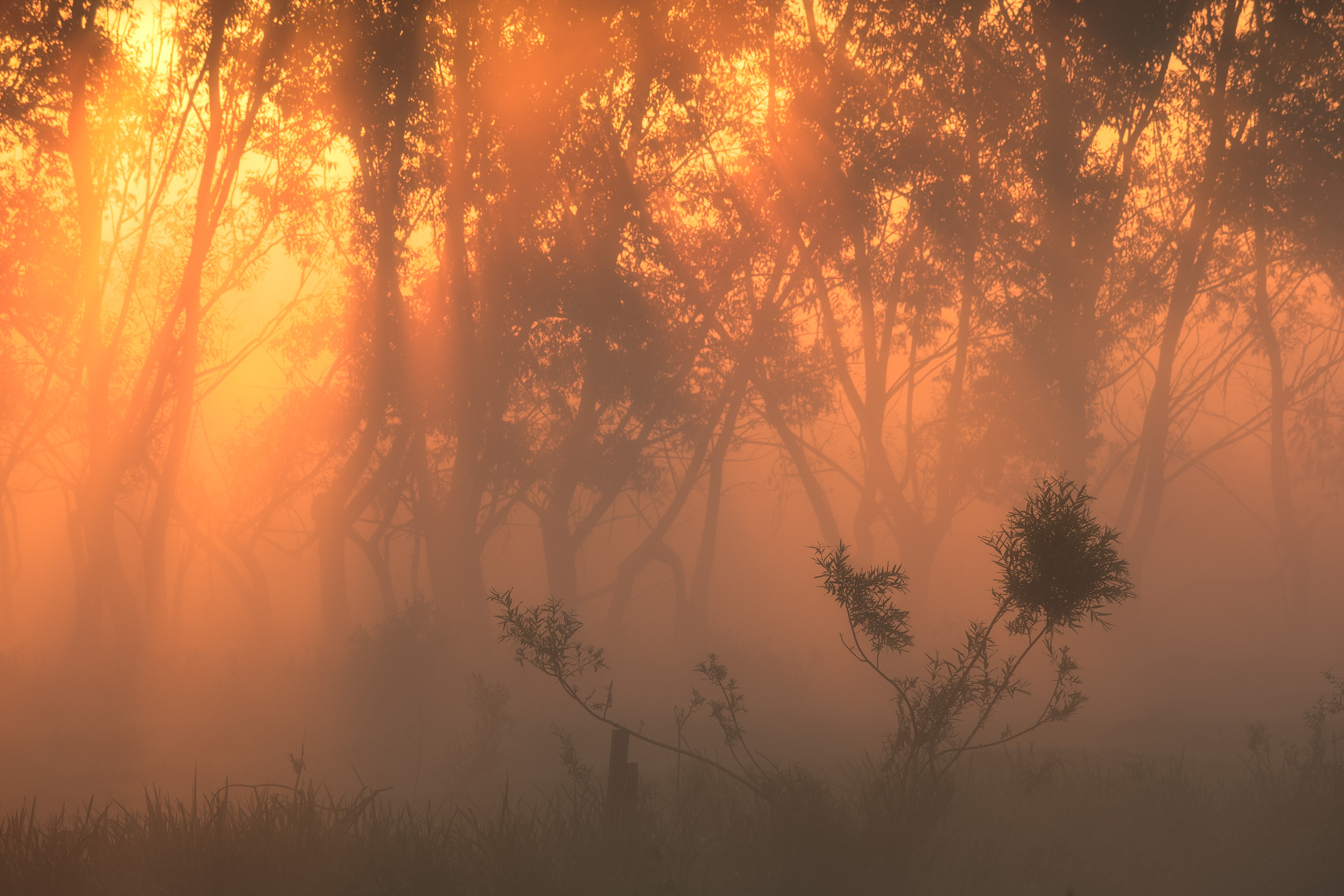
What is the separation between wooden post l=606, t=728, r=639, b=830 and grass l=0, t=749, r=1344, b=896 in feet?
0.39

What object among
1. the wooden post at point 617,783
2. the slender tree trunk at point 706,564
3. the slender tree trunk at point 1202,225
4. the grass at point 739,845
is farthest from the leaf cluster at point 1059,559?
the slender tree trunk at point 706,564

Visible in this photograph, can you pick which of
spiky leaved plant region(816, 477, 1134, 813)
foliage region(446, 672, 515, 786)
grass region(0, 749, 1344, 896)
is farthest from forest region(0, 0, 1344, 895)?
spiky leaved plant region(816, 477, 1134, 813)

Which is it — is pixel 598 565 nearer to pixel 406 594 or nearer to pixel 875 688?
pixel 406 594

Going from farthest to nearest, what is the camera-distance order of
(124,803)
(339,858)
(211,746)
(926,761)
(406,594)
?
(406,594) → (211,746) → (124,803) → (926,761) → (339,858)

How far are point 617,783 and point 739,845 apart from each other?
1.06 metres

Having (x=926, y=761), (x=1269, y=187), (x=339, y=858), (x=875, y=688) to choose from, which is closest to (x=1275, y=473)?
(x=1269, y=187)

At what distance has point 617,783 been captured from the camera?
6.26m

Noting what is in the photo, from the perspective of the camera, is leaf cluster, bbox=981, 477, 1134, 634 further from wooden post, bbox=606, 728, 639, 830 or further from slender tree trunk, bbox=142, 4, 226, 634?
slender tree trunk, bbox=142, 4, 226, 634

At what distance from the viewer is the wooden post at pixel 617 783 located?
620cm

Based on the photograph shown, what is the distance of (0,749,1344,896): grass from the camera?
17.7 ft

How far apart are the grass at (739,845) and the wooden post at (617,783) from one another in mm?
120

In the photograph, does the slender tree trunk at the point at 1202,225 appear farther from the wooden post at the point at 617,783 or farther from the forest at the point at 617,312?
the wooden post at the point at 617,783

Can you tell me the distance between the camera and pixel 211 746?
11242 mm

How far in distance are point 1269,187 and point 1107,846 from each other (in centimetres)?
1396
